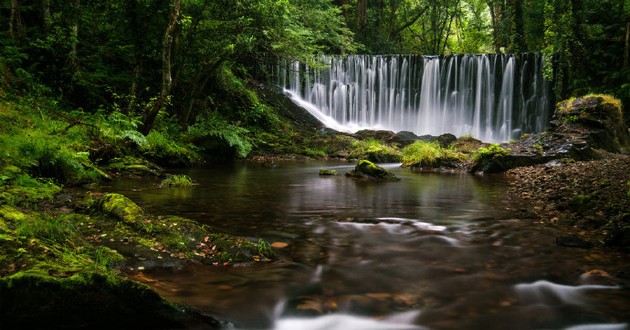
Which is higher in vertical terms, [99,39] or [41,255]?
[99,39]

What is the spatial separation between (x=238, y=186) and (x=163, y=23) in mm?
6815

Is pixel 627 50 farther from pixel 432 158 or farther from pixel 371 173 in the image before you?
pixel 371 173

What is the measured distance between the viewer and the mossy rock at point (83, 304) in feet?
7.16

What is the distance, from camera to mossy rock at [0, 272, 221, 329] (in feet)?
7.16

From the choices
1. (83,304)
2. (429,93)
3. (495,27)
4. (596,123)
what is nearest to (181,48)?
(83,304)

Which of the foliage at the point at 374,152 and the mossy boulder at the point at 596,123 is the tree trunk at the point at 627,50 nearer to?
the mossy boulder at the point at 596,123

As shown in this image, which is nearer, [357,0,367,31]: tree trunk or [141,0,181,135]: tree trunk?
[141,0,181,135]: tree trunk

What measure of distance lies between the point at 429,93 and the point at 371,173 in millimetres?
15578

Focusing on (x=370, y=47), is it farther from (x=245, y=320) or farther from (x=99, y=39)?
(x=245, y=320)

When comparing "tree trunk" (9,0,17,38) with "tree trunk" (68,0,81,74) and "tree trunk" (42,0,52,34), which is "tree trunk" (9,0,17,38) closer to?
"tree trunk" (42,0,52,34)

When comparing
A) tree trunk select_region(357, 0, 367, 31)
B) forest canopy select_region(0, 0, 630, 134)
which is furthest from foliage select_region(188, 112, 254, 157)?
tree trunk select_region(357, 0, 367, 31)

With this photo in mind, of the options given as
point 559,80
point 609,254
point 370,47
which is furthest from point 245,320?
point 370,47

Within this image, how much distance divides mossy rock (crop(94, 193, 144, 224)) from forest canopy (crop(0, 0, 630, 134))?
670cm

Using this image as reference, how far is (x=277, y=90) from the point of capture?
2522 cm
